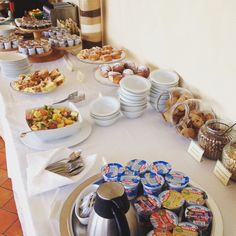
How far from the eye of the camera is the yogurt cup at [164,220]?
54 cm

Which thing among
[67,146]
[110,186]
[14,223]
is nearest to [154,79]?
[67,146]

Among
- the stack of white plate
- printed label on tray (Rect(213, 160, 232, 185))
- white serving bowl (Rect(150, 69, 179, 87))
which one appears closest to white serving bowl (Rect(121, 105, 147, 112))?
Result: white serving bowl (Rect(150, 69, 179, 87))

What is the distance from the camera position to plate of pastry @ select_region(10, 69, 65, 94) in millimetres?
1146

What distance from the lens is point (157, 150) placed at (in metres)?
0.86

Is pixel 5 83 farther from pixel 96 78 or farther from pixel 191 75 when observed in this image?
pixel 191 75

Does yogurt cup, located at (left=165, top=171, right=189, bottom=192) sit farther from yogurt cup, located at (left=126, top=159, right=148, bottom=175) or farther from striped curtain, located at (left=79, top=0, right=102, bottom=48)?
striped curtain, located at (left=79, top=0, right=102, bottom=48)

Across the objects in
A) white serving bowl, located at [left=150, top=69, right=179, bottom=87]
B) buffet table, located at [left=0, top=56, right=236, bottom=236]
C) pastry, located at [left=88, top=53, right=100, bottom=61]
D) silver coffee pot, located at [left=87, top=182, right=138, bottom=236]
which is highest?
silver coffee pot, located at [left=87, top=182, right=138, bottom=236]

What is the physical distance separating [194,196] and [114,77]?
67 cm

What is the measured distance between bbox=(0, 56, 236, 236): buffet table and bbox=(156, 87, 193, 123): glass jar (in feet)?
0.12

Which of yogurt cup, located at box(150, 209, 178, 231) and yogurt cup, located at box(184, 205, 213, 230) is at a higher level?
yogurt cup, located at box(150, 209, 178, 231)

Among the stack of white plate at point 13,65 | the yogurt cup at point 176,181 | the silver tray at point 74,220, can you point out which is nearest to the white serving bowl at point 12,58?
the stack of white plate at point 13,65

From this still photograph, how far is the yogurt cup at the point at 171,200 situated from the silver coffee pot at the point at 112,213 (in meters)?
0.10

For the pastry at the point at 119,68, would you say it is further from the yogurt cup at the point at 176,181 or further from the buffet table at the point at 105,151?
the yogurt cup at the point at 176,181

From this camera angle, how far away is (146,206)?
0.58 m
